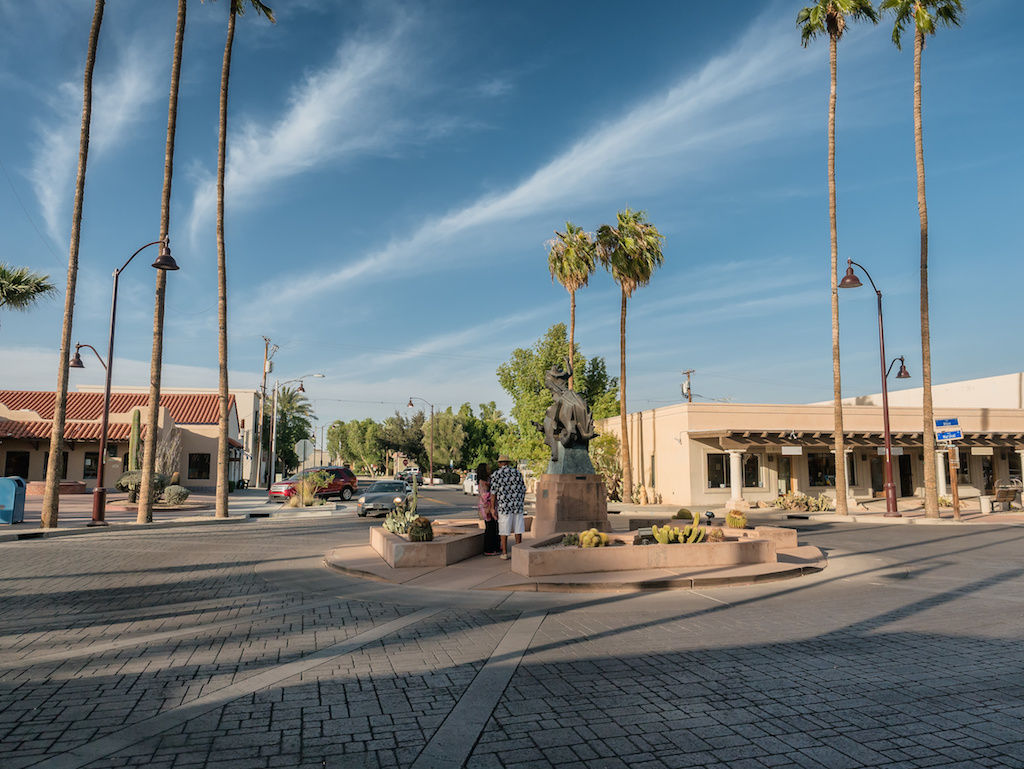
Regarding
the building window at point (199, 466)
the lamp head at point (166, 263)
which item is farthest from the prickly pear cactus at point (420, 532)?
the building window at point (199, 466)

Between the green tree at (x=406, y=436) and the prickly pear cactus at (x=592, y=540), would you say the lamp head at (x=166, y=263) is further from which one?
the green tree at (x=406, y=436)

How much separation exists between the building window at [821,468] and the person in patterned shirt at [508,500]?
26320mm

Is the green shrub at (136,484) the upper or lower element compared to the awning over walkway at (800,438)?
lower

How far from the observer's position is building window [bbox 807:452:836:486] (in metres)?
34.3

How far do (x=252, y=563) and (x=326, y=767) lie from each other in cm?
995

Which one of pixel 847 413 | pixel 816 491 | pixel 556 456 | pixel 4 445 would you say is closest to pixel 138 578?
pixel 556 456

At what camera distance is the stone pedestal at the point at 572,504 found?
46.0 ft

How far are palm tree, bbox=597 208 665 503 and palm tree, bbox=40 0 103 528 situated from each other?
2024cm

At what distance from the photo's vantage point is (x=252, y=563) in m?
12.8

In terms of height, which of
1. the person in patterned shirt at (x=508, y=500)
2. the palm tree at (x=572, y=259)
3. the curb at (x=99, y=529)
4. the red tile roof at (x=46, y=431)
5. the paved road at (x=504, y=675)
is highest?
the palm tree at (x=572, y=259)

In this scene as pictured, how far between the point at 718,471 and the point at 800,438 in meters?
4.13

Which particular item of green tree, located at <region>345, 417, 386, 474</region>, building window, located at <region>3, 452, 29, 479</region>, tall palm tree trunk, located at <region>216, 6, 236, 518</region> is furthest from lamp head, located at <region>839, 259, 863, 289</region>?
green tree, located at <region>345, 417, 386, 474</region>

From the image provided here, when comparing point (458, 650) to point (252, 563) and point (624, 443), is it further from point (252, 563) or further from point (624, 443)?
point (624, 443)

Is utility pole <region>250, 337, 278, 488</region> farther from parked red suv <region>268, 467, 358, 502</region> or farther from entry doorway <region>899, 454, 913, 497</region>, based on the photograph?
entry doorway <region>899, 454, 913, 497</region>
